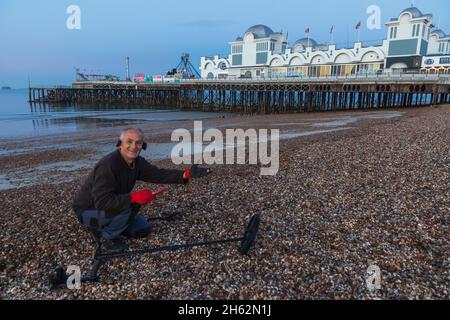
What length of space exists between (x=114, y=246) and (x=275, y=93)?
42761 millimetres

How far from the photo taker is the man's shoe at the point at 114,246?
13.5 feet

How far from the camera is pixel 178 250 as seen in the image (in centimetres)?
417

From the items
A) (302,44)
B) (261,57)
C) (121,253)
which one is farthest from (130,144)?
(302,44)

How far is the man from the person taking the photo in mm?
3523

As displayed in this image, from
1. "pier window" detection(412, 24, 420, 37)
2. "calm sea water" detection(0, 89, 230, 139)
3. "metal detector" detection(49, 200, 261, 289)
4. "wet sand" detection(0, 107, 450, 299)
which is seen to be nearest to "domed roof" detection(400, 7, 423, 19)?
"pier window" detection(412, 24, 420, 37)

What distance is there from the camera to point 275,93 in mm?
44594

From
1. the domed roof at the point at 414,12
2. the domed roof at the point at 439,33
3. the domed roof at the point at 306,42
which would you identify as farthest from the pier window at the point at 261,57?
the domed roof at the point at 439,33

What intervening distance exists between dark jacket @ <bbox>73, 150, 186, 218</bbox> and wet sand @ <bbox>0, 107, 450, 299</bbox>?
2.64ft

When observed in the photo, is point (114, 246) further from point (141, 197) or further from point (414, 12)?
point (414, 12)

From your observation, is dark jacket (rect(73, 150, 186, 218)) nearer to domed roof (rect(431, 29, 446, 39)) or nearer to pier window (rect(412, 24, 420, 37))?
pier window (rect(412, 24, 420, 37))
